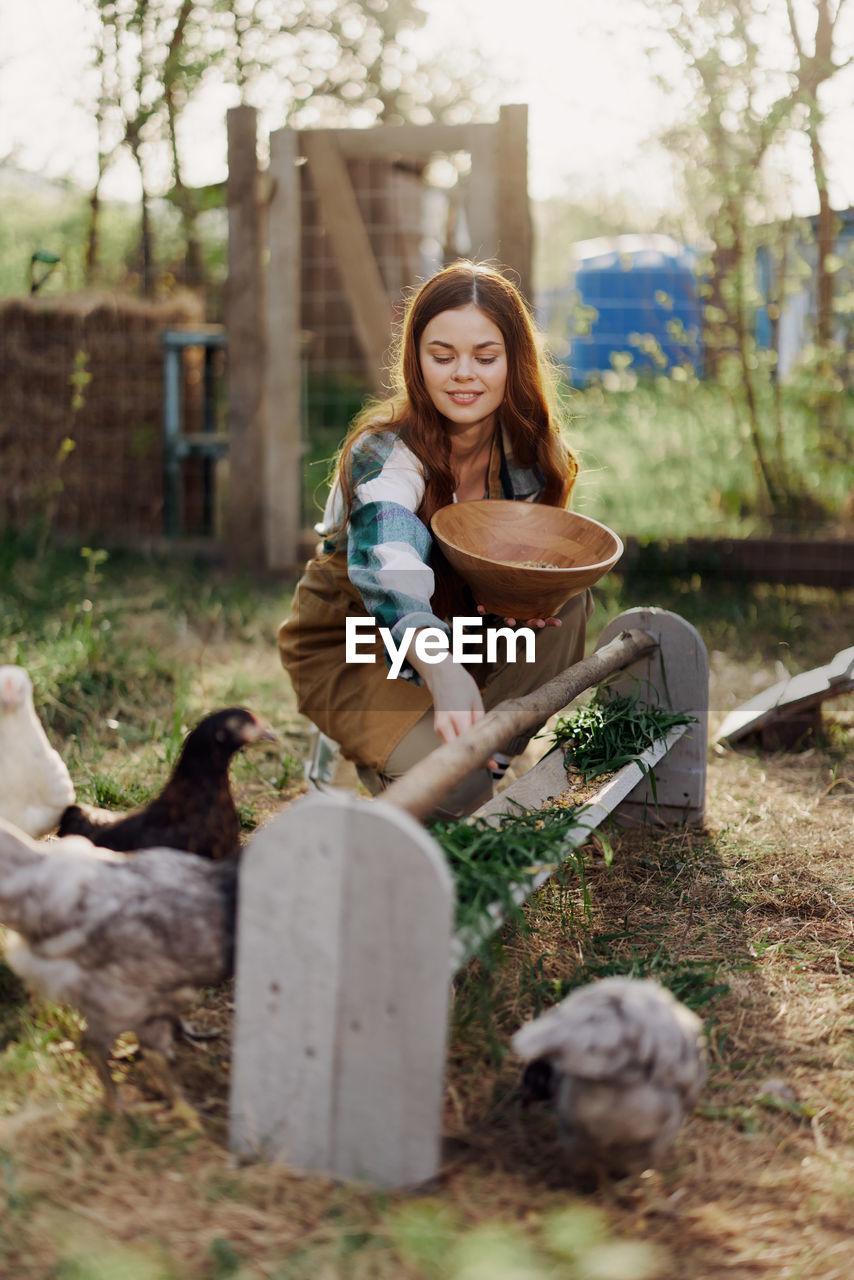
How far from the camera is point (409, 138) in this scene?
5.16 metres

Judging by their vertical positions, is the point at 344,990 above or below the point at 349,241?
below

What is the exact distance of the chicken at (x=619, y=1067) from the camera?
4.93ft

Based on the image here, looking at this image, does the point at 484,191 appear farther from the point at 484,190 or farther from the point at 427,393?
the point at 427,393

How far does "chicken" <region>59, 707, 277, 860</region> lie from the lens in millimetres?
1906

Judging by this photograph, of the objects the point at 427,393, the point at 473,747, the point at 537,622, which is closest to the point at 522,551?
the point at 537,622

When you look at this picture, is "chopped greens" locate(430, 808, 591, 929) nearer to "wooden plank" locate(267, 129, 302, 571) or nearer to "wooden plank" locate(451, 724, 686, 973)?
"wooden plank" locate(451, 724, 686, 973)

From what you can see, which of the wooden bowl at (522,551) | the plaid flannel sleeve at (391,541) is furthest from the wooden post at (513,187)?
the plaid flannel sleeve at (391,541)

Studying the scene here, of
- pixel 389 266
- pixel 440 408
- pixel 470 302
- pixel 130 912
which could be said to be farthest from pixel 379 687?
pixel 389 266

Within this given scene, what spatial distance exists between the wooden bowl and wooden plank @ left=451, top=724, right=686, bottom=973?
1.15 ft

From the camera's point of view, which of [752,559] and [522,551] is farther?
[752,559]

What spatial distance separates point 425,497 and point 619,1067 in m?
1.45

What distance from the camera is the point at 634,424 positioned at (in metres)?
6.89

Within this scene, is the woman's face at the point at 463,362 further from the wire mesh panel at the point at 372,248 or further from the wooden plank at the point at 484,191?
the wire mesh panel at the point at 372,248

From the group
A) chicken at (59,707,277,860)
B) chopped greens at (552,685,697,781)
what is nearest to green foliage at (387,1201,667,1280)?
chicken at (59,707,277,860)
